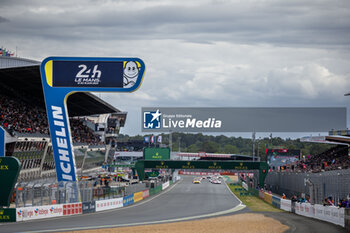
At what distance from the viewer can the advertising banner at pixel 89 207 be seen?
119 ft

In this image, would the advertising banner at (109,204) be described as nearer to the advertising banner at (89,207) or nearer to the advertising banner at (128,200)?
A: the advertising banner at (89,207)

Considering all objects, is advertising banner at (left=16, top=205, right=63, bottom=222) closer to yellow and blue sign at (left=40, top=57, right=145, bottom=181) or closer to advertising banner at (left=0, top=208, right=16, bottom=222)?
advertising banner at (left=0, top=208, right=16, bottom=222)

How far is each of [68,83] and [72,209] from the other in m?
9.33

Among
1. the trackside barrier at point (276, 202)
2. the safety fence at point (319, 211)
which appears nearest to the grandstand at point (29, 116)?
the trackside barrier at point (276, 202)

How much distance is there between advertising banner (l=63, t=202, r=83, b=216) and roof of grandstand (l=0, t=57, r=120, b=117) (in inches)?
681

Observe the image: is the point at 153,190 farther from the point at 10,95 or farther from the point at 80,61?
the point at 80,61

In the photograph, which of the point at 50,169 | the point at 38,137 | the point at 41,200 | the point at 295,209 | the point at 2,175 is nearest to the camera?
the point at 2,175

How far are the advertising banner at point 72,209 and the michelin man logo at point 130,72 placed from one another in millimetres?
9477

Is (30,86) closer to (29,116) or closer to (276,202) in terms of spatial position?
(29,116)

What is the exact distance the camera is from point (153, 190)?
213 feet

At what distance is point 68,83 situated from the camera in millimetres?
36719

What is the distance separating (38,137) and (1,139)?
1091 centimetres

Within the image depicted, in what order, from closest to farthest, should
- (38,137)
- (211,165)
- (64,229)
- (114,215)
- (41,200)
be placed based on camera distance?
(64,229), (41,200), (114,215), (38,137), (211,165)

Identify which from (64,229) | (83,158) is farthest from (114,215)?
(83,158)
